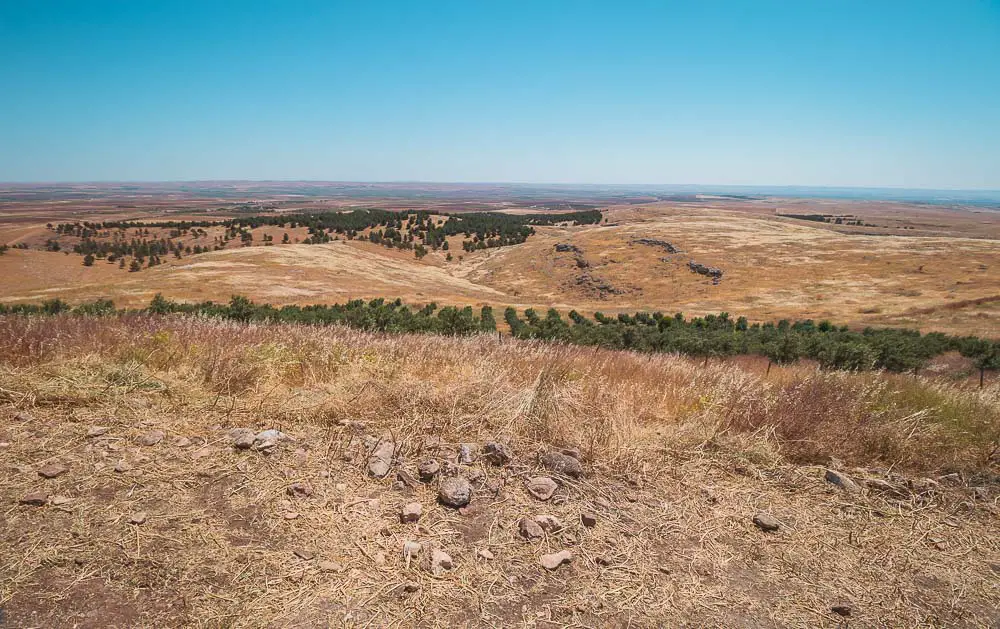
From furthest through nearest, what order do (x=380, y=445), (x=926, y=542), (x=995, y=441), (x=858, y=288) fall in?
(x=858, y=288) < (x=995, y=441) < (x=380, y=445) < (x=926, y=542)

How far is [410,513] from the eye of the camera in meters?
2.95

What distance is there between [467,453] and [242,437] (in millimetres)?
1826

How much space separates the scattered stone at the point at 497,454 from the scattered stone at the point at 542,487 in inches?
12.0

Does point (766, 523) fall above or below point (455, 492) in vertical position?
below

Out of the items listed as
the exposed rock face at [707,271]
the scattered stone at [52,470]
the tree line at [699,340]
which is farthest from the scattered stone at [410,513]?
the exposed rock face at [707,271]

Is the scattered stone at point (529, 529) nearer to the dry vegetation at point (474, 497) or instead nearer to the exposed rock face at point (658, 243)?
the dry vegetation at point (474, 497)

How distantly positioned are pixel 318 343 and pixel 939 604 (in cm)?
618

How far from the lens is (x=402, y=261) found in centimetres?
7869

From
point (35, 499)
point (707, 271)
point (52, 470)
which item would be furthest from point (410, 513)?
point (707, 271)

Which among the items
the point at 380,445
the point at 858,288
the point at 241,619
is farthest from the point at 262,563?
the point at 858,288

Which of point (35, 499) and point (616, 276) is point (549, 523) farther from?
point (616, 276)

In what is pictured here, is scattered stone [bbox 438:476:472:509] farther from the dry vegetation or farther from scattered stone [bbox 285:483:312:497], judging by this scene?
scattered stone [bbox 285:483:312:497]

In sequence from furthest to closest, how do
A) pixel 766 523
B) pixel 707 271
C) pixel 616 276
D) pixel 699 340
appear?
pixel 616 276
pixel 707 271
pixel 699 340
pixel 766 523

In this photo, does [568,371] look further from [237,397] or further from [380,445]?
[237,397]
